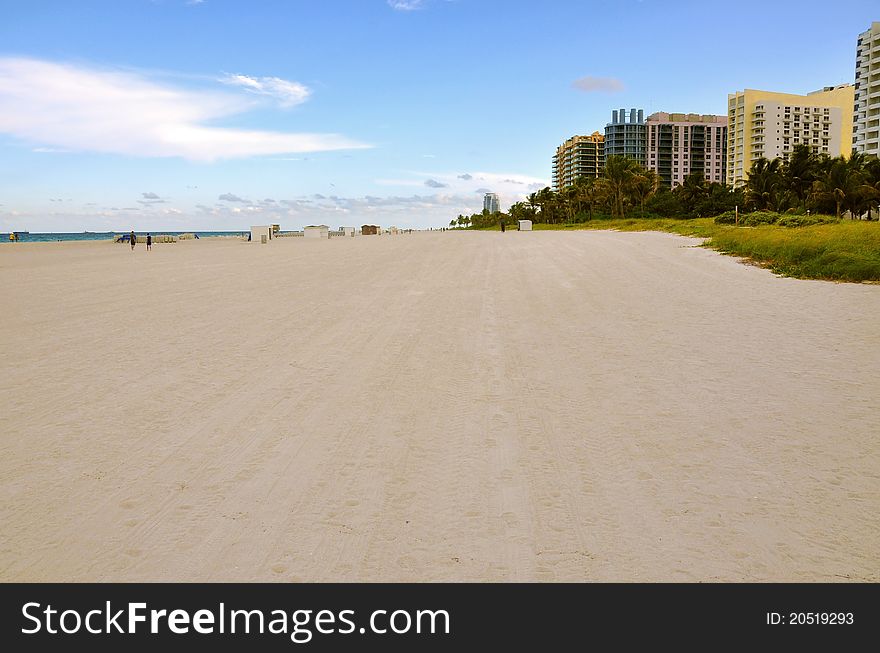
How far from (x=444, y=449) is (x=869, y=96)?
437 feet

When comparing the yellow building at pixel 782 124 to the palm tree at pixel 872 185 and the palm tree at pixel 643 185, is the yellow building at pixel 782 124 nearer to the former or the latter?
the palm tree at pixel 643 185

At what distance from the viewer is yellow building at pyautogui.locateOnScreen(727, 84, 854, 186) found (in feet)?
510

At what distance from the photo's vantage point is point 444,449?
468cm

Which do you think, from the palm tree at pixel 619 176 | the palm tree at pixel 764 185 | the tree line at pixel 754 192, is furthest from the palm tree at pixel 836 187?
the palm tree at pixel 619 176

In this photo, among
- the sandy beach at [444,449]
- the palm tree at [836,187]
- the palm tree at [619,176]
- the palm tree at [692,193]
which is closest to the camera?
the sandy beach at [444,449]

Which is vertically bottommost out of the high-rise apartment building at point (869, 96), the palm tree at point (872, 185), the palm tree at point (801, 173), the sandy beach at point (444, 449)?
the sandy beach at point (444, 449)

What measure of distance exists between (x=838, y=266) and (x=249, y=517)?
53.8ft

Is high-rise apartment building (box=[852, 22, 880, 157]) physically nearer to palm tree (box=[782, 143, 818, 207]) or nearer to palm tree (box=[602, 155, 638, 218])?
palm tree (box=[782, 143, 818, 207])

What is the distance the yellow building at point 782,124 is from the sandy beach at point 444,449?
163 metres

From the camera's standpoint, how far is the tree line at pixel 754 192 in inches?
2397

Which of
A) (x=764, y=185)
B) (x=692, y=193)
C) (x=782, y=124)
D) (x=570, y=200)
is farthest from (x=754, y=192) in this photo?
(x=782, y=124)

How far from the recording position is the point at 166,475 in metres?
4.22

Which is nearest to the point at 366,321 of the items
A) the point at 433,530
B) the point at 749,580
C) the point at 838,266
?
the point at 433,530
